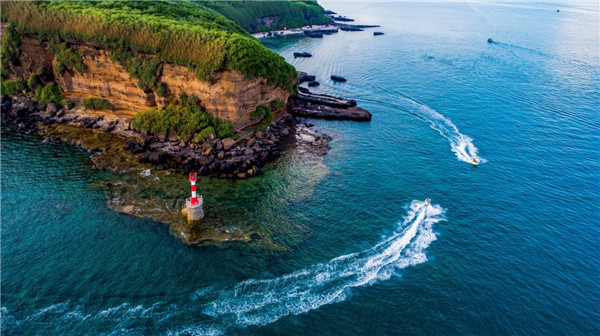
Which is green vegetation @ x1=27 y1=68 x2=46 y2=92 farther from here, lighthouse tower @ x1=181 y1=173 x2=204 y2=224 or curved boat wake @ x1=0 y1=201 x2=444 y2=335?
curved boat wake @ x1=0 y1=201 x2=444 y2=335

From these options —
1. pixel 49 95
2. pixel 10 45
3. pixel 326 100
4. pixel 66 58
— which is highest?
pixel 10 45

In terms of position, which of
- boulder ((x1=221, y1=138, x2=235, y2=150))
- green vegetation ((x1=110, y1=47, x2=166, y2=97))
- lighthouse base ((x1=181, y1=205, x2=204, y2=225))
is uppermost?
green vegetation ((x1=110, y1=47, x2=166, y2=97))

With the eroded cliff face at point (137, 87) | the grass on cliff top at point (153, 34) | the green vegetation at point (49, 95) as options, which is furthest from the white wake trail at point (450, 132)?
the green vegetation at point (49, 95)

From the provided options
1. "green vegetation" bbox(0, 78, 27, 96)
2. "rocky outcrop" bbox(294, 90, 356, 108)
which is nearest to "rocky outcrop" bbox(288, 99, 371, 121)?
"rocky outcrop" bbox(294, 90, 356, 108)

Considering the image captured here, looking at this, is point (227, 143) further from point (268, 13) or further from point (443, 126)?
point (268, 13)

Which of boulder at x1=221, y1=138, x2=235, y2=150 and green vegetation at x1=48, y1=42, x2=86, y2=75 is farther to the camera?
green vegetation at x1=48, y1=42, x2=86, y2=75

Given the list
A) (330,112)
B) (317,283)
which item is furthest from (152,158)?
(330,112)

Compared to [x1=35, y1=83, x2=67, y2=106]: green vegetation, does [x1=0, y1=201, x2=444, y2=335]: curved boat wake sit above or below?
below
